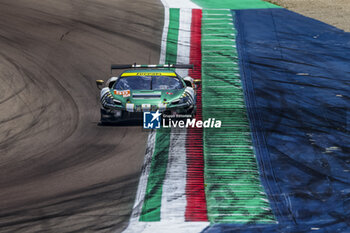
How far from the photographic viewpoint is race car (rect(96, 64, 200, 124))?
1331cm

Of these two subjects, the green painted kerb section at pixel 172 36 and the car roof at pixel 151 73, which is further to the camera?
the green painted kerb section at pixel 172 36

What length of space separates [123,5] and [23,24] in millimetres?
4679

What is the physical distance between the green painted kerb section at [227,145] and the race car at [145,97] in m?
1.18

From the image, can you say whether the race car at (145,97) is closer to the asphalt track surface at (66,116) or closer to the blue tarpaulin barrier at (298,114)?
the asphalt track surface at (66,116)

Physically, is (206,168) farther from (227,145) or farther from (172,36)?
(172,36)

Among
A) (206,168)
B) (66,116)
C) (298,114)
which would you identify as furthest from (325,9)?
(206,168)

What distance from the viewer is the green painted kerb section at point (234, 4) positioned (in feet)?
80.4

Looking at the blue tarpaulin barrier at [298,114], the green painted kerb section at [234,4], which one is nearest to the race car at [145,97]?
the blue tarpaulin barrier at [298,114]

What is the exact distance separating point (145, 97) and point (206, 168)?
8.27 feet

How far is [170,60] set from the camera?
1972 cm

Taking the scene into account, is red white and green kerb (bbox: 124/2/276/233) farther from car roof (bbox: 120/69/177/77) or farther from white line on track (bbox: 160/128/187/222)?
car roof (bbox: 120/69/177/77)

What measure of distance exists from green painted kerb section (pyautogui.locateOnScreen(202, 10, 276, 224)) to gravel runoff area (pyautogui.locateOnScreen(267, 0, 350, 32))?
4.35 meters

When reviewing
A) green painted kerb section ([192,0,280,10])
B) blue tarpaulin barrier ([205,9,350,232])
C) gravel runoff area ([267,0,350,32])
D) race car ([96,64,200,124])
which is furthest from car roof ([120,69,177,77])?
green painted kerb section ([192,0,280,10])

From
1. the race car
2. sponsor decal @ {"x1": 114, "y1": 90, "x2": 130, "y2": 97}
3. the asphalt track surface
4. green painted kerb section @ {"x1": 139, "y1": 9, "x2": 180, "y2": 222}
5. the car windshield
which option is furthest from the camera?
the car windshield
